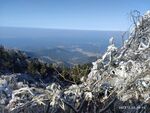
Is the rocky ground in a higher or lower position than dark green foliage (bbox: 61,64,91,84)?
higher

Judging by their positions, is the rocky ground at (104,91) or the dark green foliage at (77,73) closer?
the rocky ground at (104,91)

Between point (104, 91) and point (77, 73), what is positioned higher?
point (104, 91)

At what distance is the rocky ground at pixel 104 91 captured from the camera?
131 inches

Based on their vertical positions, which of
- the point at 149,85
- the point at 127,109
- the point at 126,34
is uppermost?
the point at 126,34

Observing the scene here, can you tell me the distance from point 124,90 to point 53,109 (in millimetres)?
749

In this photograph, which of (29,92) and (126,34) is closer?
(29,92)

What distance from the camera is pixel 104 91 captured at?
3795 millimetres

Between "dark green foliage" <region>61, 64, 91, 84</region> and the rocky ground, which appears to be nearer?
the rocky ground

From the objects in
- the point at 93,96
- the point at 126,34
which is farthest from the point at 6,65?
the point at 93,96

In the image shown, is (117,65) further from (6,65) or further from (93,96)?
(6,65)

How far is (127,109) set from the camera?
3598mm

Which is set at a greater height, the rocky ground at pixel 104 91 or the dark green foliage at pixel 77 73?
the rocky ground at pixel 104 91

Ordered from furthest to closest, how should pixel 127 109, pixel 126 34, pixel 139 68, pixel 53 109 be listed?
pixel 126 34 < pixel 139 68 < pixel 127 109 < pixel 53 109

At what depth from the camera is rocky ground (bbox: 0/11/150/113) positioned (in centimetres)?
334
